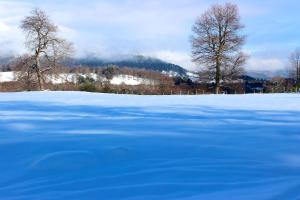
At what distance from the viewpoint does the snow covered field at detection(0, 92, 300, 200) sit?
6.40 ft

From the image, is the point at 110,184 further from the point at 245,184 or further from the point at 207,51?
the point at 207,51

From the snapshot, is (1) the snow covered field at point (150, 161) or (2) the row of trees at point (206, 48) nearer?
(1) the snow covered field at point (150, 161)

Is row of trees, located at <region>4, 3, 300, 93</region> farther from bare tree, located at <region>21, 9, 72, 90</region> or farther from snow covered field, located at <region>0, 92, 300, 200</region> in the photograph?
snow covered field, located at <region>0, 92, 300, 200</region>

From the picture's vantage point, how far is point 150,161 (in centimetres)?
252

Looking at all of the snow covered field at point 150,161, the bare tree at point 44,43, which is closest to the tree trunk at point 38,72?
the bare tree at point 44,43

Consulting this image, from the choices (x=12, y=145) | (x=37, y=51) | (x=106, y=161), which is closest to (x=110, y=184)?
(x=106, y=161)

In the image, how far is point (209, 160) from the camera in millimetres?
2543

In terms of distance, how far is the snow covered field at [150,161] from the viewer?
195cm

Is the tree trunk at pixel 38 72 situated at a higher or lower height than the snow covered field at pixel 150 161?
higher

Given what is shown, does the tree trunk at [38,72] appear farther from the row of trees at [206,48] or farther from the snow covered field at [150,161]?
the snow covered field at [150,161]

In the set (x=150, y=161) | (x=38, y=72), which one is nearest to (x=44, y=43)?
(x=38, y=72)

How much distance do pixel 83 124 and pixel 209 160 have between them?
2.03 m

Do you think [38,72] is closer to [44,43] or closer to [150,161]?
[44,43]

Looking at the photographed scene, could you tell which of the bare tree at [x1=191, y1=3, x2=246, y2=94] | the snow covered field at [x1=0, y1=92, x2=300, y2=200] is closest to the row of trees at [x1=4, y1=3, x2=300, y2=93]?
the bare tree at [x1=191, y1=3, x2=246, y2=94]
